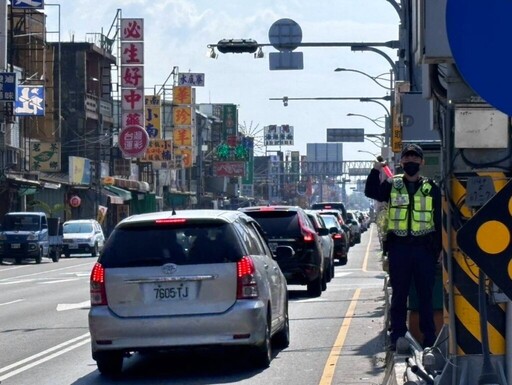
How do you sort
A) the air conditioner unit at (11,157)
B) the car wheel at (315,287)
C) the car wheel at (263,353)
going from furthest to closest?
1. the air conditioner unit at (11,157)
2. the car wheel at (315,287)
3. the car wheel at (263,353)

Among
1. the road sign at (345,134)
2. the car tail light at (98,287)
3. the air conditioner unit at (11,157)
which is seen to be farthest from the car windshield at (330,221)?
the road sign at (345,134)

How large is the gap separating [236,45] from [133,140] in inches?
1613

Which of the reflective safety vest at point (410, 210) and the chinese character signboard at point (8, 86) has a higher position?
the chinese character signboard at point (8, 86)

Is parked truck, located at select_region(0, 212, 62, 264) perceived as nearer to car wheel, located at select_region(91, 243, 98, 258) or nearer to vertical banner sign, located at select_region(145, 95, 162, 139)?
car wheel, located at select_region(91, 243, 98, 258)

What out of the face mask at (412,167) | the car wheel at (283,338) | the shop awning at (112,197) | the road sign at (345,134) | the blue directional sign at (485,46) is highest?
the road sign at (345,134)

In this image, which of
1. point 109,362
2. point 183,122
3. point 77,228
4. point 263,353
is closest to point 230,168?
point 183,122

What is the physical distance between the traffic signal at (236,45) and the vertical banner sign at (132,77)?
40477 millimetres

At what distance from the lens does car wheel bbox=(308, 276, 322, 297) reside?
2523 cm

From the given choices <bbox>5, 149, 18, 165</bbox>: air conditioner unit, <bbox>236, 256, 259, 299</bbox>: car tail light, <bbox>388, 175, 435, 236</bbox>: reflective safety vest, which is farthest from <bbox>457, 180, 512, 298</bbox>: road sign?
<bbox>5, 149, 18, 165</bbox>: air conditioner unit

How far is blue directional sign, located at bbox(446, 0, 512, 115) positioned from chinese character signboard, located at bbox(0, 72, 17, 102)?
51061mm

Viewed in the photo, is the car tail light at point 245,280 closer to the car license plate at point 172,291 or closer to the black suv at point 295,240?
the car license plate at point 172,291

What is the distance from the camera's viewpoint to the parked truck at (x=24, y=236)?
49594 millimetres

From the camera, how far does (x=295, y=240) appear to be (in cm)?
2477

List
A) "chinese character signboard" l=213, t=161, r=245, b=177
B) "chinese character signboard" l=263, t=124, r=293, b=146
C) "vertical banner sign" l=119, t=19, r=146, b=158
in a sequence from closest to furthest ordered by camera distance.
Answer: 1. "vertical banner sign" l=119, t=19, r=146, b=158
2. "chinese character signboard" l=213, t=161, r=245, b=177
3. "chinese character signboard" l=263, t=124, r=293, b=146
